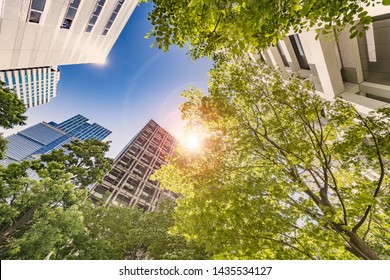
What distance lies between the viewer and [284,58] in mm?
15039

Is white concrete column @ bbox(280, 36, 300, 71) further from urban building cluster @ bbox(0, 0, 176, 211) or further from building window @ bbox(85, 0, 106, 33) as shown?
building window @ bbox(85, 0, 106, 33)

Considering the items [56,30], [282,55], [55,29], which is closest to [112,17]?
[56,30]

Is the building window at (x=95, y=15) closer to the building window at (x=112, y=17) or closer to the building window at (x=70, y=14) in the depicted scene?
the building window at (x=70, y=14)

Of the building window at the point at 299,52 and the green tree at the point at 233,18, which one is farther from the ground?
the building window at the point at 299,52

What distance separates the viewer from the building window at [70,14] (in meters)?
15.8

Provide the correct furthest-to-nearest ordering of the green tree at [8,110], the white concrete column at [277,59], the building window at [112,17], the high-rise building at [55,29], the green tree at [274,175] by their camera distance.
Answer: the building window at [112,17], the white concrete column at [277,59], the high-rise building at [55,29], the green tree at [8,110], the green tree at [274,175]

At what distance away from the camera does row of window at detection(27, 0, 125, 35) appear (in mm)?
13493

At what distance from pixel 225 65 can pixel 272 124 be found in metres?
3.54

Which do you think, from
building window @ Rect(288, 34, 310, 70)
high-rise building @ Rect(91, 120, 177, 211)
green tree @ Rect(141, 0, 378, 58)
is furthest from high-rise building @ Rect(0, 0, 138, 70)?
high-rise building @ Rect(91, 120, 177, 211)

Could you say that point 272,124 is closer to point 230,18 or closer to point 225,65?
point 225,65

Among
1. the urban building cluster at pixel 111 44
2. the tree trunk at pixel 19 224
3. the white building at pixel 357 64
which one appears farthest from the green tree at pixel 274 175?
the tree trunk at pixel 19 224

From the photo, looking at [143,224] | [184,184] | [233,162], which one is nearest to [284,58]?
[233,162]

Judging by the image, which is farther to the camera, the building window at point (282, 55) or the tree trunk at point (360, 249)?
the building window at point (282, 55)

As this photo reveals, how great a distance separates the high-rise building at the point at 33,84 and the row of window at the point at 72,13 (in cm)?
6357
